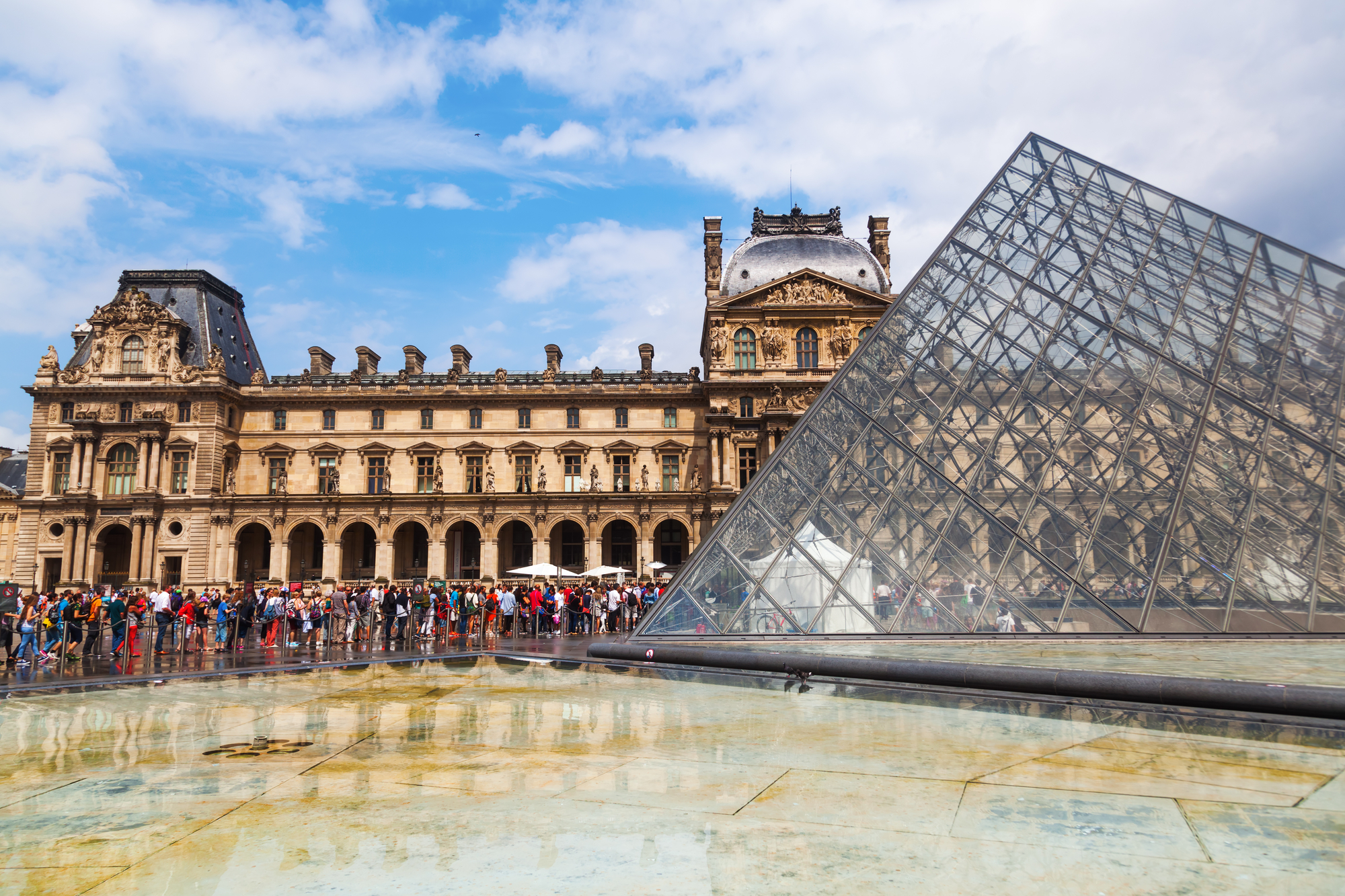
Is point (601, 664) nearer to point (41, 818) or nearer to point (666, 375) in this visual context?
point (41, 818)

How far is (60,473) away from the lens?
1457 inches

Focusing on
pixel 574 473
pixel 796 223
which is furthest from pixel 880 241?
pixel 574 473

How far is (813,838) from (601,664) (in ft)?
24.4

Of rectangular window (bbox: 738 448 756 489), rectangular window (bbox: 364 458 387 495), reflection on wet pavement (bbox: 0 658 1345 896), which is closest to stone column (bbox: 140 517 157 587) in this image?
rectangular window (bbox: 364 458 387 495)

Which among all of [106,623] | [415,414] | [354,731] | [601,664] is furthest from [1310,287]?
[415,414]

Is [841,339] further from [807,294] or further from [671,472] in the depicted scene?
[671,472]

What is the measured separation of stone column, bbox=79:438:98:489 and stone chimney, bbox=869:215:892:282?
3636 cm

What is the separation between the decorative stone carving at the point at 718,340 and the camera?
36531 mm

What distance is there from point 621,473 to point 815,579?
27.4 meters

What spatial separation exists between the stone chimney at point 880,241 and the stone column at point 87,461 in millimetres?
36358

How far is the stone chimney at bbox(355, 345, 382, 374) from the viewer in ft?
139

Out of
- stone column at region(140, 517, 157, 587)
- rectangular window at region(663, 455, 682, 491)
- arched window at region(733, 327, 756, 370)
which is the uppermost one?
arched window at region(733, 327, 756, 370)

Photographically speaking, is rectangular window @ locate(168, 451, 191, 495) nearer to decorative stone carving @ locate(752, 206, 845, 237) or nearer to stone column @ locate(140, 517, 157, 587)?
stone column @ locate(140, 517, 157, 587)

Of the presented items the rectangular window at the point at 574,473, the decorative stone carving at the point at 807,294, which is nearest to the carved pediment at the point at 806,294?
the decorative stone carving at the point at 807,294
